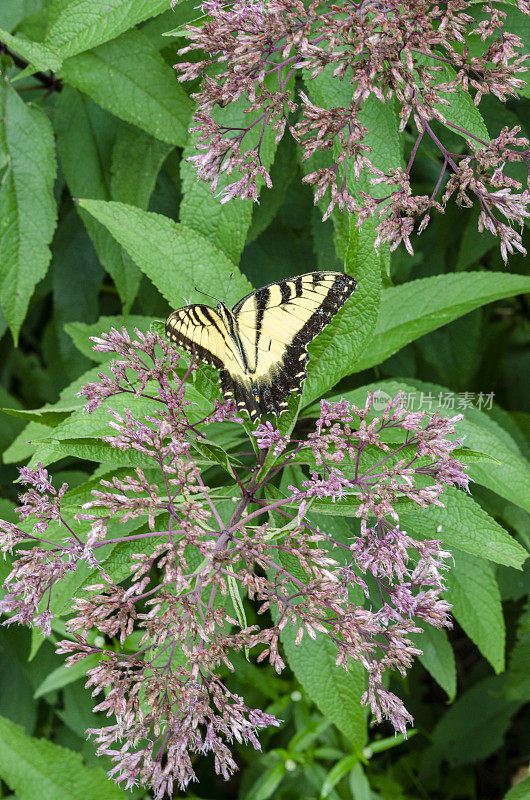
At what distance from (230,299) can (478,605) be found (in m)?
1.15

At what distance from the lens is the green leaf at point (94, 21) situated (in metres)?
1.89

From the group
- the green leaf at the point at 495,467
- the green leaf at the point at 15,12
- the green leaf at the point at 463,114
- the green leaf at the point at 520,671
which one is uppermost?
the green leaf at the point at 15,12

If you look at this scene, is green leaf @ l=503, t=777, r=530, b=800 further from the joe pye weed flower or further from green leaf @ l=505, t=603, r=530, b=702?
the joe pye weed flower

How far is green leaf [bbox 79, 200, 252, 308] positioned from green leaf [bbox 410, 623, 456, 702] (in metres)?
1.33

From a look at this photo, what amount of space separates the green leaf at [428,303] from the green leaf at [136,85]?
84 centimetres

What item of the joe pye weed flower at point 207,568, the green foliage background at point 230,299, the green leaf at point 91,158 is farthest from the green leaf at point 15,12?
the joe pye weed flower at point 207,568

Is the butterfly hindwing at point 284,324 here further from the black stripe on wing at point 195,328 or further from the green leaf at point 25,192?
the green leaf at point 25,192

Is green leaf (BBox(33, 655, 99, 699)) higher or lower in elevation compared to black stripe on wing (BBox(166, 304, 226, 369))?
lower

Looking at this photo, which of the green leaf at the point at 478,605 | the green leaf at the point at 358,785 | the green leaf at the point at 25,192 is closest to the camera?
the green leaf at the point at 478,605

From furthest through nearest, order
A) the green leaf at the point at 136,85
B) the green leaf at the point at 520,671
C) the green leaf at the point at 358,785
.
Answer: the green leaf at the point at 520,671 → the green leaf at the point at 358,785 → the green leaf at the point at 136,85

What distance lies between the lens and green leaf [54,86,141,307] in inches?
96.5

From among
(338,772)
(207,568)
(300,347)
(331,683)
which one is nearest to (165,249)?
(300,347)

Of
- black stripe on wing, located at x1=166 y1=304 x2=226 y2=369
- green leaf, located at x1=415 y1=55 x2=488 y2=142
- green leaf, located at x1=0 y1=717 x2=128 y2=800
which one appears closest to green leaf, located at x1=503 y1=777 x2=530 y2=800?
green leaf, located at x1=0 y1=717 x2=128 y2=800

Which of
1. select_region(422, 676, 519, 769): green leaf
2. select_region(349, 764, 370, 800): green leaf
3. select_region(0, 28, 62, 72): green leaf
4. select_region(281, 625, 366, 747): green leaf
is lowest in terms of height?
select_region(422, 676, 519, 769): green leaf
